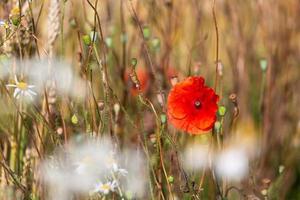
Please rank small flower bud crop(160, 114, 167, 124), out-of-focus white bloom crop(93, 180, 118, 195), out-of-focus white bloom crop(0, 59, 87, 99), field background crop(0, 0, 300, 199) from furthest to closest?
field background crop(0, 0, 300, 199) < out-of-focus white bloom crop(0, 59, 87, 99) < small flower bud crop(160, 114, 167, 124) < out-of-focus white bloom crop(93, 180, 118, 195)

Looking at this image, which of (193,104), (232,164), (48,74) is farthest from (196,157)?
(48,74)

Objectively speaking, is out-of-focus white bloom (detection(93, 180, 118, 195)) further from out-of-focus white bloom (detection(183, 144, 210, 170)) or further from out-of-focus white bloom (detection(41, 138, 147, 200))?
out-of-focus white bloom (detection(183, 144, 210, 170))

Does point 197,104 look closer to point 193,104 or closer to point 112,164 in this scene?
point 193,104

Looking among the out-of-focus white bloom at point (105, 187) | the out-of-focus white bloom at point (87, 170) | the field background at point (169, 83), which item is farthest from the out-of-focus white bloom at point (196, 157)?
the out-of-focus white bloom at point (105, 187)

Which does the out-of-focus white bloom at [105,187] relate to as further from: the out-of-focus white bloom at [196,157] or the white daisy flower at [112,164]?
the out-of-focus white bloom at [196,157]

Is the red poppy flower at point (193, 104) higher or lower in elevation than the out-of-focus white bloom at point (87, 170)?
higher

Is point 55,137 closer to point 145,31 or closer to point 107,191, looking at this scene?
point 107,191

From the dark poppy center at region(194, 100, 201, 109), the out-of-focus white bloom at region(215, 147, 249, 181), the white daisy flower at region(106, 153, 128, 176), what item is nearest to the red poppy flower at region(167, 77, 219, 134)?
the dark poppy center at region(194, 100, 201, 109)
